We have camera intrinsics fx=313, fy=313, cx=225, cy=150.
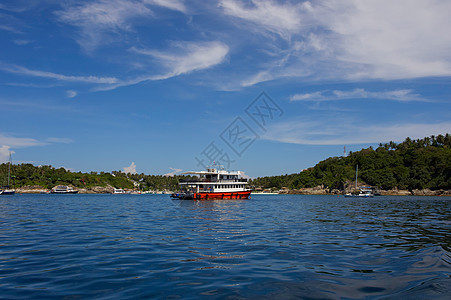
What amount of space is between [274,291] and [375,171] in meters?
197

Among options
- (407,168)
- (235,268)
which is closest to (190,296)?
(235,268)

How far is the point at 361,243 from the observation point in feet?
51.6

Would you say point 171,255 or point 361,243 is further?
point 361,243

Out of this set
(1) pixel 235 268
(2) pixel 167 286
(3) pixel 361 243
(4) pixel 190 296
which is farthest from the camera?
(3) pixel 361 243

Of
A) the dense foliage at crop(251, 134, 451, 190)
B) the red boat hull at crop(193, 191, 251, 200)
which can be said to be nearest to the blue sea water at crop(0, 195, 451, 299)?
the red boat hull at crop(193, 191, 251, 200)

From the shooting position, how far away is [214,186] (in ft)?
235

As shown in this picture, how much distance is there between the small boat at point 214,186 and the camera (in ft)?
229

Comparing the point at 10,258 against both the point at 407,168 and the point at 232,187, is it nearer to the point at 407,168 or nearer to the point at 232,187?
the point at 232,187

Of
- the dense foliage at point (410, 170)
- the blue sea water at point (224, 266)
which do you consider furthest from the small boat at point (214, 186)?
the dense foliage at point (410, 170)

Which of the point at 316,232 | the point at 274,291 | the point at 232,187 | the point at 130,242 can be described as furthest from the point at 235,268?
the point at 232,187

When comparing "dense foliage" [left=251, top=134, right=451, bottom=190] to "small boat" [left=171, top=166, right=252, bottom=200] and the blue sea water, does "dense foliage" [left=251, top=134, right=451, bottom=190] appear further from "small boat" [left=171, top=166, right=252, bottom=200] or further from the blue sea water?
the blue sea water

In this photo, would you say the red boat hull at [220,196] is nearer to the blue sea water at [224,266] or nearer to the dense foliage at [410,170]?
the blue sea water at [224,266]

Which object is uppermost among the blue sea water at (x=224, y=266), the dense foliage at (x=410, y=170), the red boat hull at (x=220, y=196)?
the dense foliage at (x=410, y=170)

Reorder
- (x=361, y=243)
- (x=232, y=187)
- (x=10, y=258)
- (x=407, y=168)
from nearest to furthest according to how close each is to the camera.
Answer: (x=10, y=258) < (x=361, y=243) < (x=232, y=187) < (x=407, y=168)
